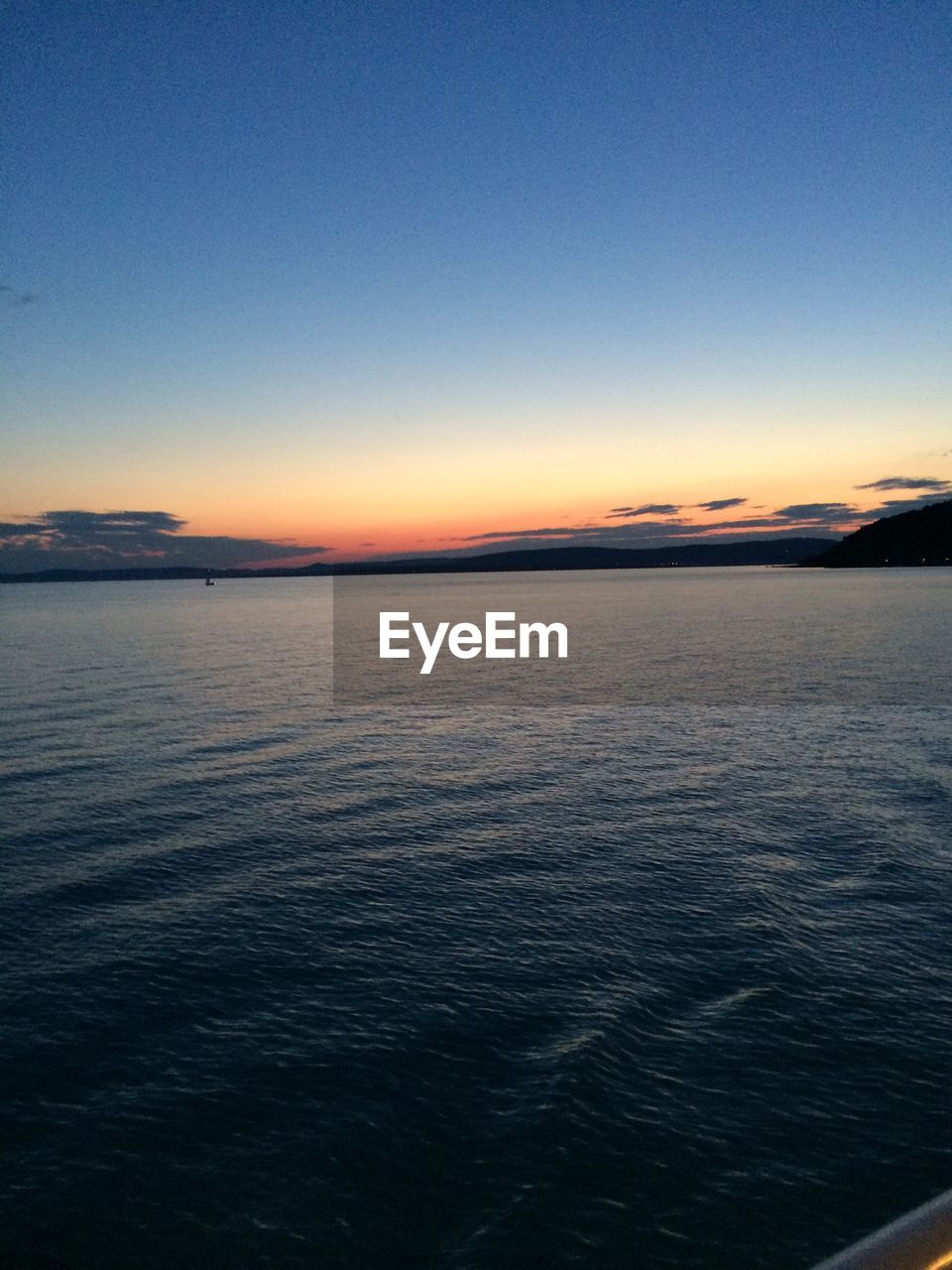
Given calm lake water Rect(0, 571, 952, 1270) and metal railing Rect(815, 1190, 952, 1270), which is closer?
metal railing Rect(815, 1190, 952, 1270)

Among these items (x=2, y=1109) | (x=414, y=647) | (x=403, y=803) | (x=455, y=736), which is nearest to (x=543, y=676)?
(x=455, y=736)

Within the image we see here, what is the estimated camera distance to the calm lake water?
16.3 meters

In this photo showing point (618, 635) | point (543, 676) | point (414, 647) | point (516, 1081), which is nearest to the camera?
point (516, 1081)

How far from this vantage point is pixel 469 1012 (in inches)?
899

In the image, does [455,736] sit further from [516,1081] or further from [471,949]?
[516,1081]

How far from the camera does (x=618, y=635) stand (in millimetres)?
137000

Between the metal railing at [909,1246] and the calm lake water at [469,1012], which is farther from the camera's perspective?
the calm lake water at [469,1012]

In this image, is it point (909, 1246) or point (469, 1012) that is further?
point (469, 1012)

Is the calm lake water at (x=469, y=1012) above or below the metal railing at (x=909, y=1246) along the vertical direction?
below

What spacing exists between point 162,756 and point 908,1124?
43.4 metres

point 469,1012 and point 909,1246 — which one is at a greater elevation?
point 909,1246

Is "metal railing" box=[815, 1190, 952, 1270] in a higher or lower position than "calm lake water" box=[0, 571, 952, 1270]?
higher

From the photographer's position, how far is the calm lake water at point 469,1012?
16344 millimetres

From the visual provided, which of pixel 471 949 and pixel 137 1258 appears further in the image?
pixel 471 949
